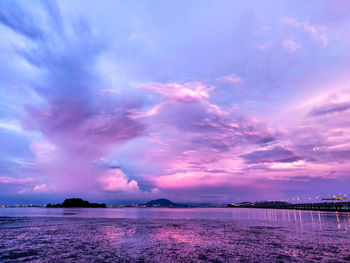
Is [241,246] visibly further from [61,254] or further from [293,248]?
[61,254]

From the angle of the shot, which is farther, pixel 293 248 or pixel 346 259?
pixel 293 248

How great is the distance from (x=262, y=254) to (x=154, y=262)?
11.4 metres

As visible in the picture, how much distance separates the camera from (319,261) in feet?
72.3

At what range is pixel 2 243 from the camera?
97.2ft

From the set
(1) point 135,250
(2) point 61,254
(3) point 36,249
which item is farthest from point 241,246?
(3) point 36,249

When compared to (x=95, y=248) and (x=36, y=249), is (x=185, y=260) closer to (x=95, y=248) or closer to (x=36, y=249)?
(x=95, y=248)

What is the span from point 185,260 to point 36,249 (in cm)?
1626

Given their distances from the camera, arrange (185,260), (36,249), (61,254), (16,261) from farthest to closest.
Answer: (36,249)
(61,254)
(185,260)
(16,261)

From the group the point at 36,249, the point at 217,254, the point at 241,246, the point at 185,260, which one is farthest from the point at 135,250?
the point at 241,246

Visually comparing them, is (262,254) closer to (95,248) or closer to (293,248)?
(293,248)

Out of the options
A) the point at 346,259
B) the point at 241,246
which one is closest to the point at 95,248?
the point at 241,246

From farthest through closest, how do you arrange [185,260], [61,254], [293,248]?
[293,248] → [61,254] → [185,260]

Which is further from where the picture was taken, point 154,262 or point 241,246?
point 241,246

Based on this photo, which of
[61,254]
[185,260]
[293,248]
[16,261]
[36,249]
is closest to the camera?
[16,261]
